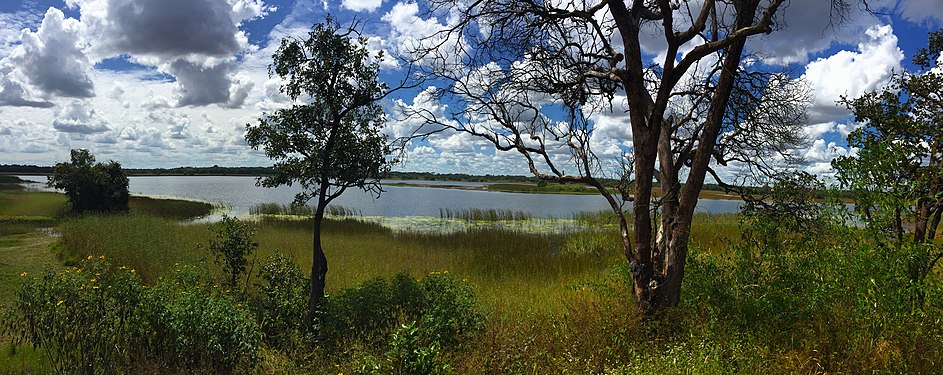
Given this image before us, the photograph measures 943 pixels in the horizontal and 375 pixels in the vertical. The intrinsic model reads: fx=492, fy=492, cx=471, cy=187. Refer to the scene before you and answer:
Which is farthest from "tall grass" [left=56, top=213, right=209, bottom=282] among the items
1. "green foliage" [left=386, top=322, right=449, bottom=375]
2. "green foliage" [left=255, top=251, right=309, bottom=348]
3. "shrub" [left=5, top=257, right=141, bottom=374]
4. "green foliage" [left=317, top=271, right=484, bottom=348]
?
"green foliage" [left=386, top=322, right=449, bottom=375]

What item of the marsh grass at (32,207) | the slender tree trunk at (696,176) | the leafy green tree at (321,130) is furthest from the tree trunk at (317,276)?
the marsh grass at (32,207)

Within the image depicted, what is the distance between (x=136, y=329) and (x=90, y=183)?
2344 centimetres

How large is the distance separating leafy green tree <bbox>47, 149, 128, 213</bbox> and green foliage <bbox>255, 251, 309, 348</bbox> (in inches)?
860

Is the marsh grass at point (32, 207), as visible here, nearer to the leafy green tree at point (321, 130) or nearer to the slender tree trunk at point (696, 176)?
the leafy green tree at point (321, 130)

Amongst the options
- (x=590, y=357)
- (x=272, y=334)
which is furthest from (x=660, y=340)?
(x=272, y=334)

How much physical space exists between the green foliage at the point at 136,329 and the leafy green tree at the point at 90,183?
22.3m

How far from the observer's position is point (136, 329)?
5801 mm

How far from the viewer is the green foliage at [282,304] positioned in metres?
6.79

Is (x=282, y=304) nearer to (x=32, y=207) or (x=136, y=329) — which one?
(x=136, y=329)

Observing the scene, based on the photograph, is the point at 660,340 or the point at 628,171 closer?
the point at 660,340

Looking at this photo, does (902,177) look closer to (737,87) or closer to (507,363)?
(737,87)

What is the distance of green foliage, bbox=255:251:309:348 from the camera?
679cm

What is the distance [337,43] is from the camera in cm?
705

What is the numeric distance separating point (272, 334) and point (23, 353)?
3.42m
